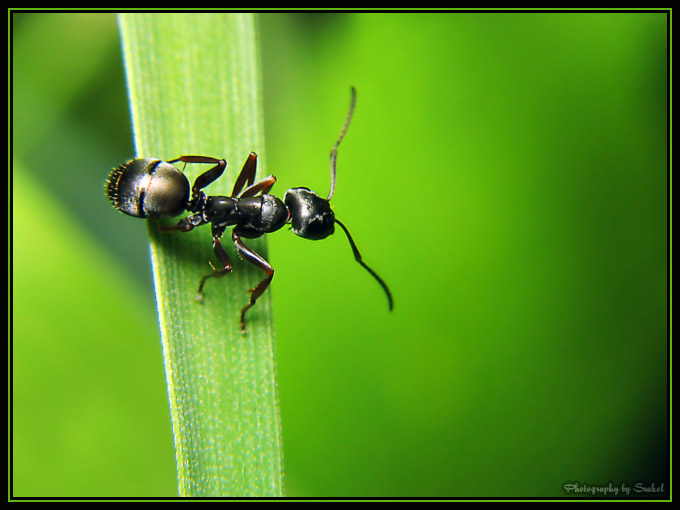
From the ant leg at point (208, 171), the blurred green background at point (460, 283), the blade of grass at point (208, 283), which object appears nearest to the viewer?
the blade of grass at point (208, 283)

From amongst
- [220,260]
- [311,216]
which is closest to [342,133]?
[311,216]

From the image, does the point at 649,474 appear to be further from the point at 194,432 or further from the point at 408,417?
the point at 194,432

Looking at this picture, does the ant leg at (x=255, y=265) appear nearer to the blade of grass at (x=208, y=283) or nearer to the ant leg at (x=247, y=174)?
the blade of grass at (x=208, y=283)

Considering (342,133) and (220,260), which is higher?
(342,133)

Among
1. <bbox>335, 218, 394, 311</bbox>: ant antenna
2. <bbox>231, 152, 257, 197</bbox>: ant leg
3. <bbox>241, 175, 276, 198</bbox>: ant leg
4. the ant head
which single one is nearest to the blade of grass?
<bbox>231, 152, 257, 197</bbox>: ant leg

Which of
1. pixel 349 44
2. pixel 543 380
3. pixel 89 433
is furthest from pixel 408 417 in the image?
pixel 349 44

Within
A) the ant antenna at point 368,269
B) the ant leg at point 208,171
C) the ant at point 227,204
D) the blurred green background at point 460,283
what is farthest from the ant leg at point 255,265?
the ant antenna at point 368,269

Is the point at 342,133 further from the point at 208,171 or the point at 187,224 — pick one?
the point at 187,224
